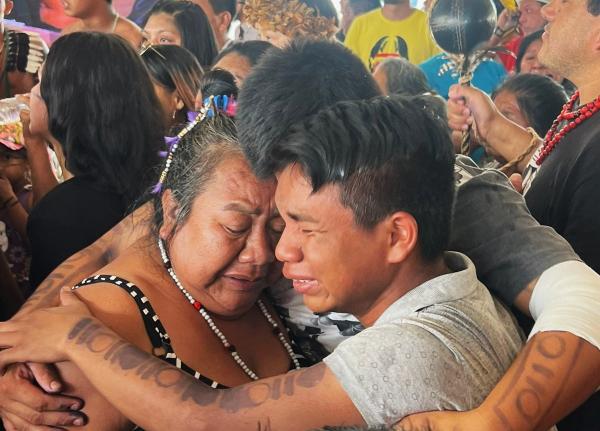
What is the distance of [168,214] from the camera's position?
165 centimetres

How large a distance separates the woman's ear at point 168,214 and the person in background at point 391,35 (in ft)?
9.69

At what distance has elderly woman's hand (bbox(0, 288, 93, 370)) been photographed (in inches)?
53.4

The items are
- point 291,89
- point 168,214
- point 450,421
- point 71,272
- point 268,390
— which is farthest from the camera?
point 71,272

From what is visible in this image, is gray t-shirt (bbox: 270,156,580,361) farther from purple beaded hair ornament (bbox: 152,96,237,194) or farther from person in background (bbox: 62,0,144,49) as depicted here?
person in background (bbox: 62,0,144,49)

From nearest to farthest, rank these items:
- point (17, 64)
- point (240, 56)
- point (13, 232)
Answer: point (13, 232) < point (240, 56) < point (17, 64)

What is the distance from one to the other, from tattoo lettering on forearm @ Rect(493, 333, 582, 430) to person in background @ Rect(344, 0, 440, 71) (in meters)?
3.38

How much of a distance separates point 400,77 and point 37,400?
9.20 ft

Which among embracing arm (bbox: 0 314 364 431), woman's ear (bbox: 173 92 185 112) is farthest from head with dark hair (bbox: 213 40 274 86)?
embracing arm (bbox: 0 314 364 431)

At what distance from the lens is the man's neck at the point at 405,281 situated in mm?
1258

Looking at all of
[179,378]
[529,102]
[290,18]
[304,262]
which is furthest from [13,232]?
[529,102]

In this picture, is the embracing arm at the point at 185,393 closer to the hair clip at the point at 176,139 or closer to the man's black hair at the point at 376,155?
→ the man's black hair at the point at 376,155

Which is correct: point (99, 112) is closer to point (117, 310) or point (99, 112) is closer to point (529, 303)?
point (117, 310)

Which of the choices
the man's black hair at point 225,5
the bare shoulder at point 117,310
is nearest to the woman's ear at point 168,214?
the bare shoulder at point 117,310

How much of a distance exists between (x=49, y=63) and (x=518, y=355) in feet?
5.91
